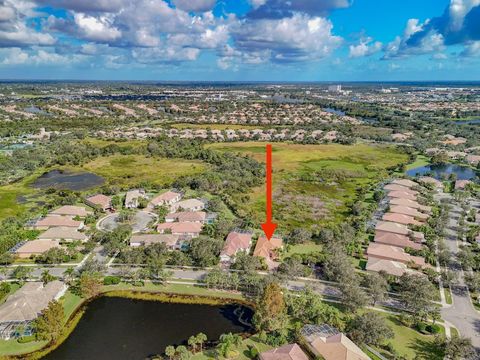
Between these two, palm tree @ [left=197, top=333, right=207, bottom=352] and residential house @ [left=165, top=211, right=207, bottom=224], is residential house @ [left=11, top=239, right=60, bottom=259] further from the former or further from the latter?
palm tree @ [left=197, top=333, right=207, bottom=352]

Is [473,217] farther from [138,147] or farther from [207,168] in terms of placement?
[138,147]

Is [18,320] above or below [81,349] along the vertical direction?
above

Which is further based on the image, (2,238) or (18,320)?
(2,238)

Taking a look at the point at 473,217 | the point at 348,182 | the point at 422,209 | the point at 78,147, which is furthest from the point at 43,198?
the point at 473,217

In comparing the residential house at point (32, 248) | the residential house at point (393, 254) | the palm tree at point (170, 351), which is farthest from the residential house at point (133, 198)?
the residential house at point (393, 254)

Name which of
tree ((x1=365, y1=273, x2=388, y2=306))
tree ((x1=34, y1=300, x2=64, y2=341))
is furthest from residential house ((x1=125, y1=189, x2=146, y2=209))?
tree ((x1=365, y1=273, x2=388, y2=306))

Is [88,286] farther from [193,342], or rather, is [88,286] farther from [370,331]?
[370,331]

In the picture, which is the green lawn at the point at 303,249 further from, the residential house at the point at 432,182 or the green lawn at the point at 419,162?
the green lawn at the point at 419,162

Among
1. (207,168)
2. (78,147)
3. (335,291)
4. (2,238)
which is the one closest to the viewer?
(335,291)
